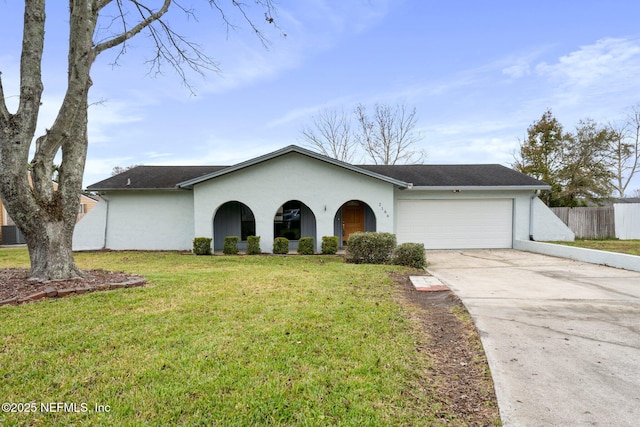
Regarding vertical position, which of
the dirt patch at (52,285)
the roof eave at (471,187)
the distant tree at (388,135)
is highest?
the distant tree at (388,135)

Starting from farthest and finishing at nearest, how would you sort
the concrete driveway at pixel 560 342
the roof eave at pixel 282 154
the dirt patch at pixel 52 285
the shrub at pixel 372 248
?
the roof eave at pixel 282 154 < the shrub at pixel 372 248 < the dirt patch at pixel 52 285 < the concrete driveway at pixel 560 342

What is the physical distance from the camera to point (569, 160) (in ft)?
71.0

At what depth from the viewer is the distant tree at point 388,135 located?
89.9 ft

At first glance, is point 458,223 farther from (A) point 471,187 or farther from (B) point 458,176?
(B) point 458,176

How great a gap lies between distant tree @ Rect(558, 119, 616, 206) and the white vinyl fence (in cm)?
534

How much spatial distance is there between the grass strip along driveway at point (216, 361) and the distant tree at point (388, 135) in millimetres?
23750

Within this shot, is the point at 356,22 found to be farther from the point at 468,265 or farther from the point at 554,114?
the point at 554,114

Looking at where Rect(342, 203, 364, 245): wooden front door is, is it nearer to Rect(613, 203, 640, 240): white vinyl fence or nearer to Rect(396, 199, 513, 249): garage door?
Rect(396, 199, 513, 249): garage door

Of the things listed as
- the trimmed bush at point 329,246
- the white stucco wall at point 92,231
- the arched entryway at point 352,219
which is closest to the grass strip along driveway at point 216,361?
the trimmed bush at point 329,246

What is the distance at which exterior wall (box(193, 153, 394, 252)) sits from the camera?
13031 mm

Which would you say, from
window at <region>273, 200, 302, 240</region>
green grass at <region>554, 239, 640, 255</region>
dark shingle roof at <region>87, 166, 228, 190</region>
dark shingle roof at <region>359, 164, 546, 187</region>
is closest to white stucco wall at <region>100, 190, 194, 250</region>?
dark shingle roof at <region>87, 166, 228, 190</region>

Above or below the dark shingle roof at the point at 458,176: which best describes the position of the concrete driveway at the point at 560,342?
below

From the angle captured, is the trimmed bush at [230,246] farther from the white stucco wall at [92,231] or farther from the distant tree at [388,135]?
the distant tree at [388,135]

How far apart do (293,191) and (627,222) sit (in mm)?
15643
